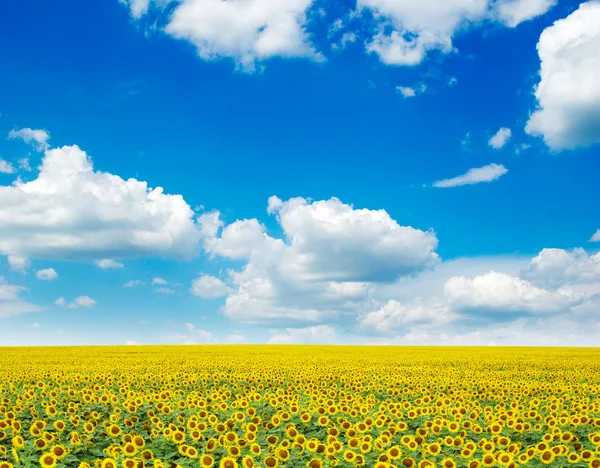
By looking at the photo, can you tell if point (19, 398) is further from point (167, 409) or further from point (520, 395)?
point (520, 395)

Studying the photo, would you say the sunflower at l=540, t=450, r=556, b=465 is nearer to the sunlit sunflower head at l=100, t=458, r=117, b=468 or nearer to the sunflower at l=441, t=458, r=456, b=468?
the sunflower at l=441, t=458, r=456, b=468

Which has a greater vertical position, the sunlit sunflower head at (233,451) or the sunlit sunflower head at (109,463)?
the sunlit sunflower head at (233,451)

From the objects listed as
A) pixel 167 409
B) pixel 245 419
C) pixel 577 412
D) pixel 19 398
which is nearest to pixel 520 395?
pixel 577 412

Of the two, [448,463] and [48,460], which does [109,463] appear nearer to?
[48,460]

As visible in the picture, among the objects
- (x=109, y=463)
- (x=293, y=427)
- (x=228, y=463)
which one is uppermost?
(x=293, y=427)

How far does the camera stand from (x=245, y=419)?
13.0 metres

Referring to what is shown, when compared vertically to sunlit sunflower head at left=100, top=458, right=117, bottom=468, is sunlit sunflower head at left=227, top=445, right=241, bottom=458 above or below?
above

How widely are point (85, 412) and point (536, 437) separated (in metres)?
11.4

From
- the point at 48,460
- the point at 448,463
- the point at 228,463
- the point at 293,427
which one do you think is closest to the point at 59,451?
the point at 48,460

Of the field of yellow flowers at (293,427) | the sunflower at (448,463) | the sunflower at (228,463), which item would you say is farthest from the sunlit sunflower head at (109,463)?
the sunflower at (448,463)

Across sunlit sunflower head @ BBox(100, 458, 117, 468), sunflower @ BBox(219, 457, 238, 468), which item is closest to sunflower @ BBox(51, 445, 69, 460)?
sunlit sunflower head @ BBox(100, 458, 117, 468)

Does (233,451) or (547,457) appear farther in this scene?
(233,451)

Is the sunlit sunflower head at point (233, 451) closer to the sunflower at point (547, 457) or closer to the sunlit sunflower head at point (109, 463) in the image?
the sunlit sunflower head at point (109, 463)

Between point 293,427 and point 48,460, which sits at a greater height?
point 293,427
